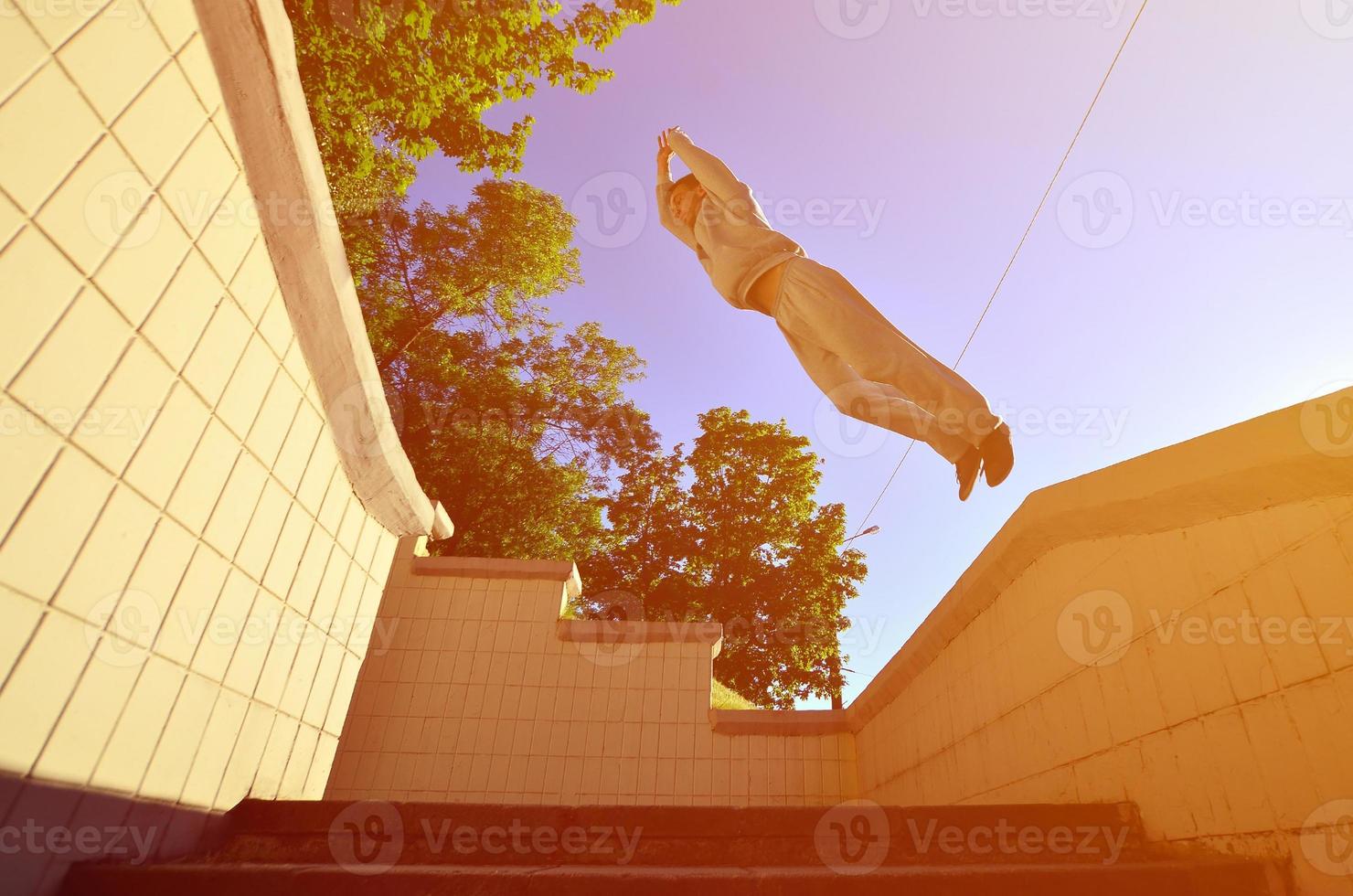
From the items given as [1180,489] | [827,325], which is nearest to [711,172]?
[827,325]

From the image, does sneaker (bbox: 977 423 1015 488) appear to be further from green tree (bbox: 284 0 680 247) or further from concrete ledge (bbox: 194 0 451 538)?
green tree (bbox: 284 0 680 247)

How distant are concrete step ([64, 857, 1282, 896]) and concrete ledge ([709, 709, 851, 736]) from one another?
437cm

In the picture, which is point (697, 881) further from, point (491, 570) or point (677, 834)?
point (491, 570)

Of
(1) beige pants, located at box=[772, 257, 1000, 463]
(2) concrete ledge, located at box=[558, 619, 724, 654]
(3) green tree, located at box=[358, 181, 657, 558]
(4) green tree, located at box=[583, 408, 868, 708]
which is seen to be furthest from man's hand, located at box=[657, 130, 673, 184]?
(4) green tree, located at box=[583, 408, 868, 708]

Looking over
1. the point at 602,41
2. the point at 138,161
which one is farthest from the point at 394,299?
the point at 138,161

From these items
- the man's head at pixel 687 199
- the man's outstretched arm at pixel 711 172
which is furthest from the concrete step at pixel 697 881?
the man's head at pixel 687 199

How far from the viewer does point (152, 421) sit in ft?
4.97

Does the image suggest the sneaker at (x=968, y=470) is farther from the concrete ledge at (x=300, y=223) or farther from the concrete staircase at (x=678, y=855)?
the concrete ledge at (x=300, y=223)

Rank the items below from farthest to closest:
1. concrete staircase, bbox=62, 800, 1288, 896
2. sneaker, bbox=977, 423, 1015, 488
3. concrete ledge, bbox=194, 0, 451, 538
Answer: sneaker, bbox=977, 423, 1015, 488
concrete ledge, bbox=194, 0, 451, 538
concrete staircase, bbox=62, 800, 1288, 896

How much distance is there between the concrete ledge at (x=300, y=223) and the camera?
1761 millimetres

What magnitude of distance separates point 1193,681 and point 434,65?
7912 millimetres

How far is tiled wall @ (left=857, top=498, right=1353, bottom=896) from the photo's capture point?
4.47ft

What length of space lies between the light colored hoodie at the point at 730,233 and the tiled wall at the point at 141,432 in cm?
215

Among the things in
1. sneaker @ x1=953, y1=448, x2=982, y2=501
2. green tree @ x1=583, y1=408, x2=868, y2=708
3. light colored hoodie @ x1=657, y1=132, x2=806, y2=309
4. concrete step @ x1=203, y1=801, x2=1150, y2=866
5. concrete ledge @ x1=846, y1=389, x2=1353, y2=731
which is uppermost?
green tree @ x1=583, y1=408, x2=868, y2=708
